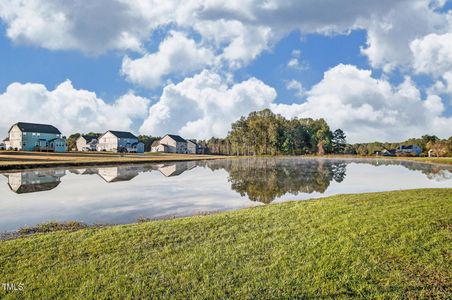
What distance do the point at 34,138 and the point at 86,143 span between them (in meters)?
38.6

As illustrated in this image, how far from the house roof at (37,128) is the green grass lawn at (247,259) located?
94.4m

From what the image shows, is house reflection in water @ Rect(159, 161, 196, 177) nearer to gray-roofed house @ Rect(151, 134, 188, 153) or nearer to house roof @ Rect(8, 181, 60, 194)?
house roof @ Rect(8, 181, 60, 194)

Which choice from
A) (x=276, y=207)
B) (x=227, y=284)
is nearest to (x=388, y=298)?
(x=227, y=284)

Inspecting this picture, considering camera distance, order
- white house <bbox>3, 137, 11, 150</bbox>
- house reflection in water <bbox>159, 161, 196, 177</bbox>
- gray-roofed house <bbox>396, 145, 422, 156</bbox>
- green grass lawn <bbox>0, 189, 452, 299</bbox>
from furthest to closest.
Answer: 1. gray-roofed house <bbox>396, 145, 422, 156</bbox>
2. white house <bbox>3, 137, 11, 150</bbox>
3. house reflection in water <bbox>159, 161, 196, 177</bbox>
4. green grass lawn <bbox>0, 189, 452, 299</bbox>

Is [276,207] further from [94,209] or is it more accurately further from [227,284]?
[94,209]

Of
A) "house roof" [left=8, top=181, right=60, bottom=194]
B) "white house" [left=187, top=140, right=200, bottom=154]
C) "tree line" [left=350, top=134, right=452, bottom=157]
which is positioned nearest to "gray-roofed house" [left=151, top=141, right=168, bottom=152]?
"white house" [left=187, top=140, right=200, bottom=154]

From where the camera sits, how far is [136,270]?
22.1 feet

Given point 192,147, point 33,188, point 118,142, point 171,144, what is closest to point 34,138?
point 118,142

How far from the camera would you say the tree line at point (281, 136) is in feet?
402

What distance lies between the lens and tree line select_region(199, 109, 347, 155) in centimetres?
12262

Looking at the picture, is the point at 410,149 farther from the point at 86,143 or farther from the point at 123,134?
the point at 86,143

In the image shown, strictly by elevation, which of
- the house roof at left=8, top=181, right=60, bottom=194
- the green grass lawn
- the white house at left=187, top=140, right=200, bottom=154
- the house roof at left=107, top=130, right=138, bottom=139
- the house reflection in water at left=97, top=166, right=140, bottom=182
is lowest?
the green grass lawn

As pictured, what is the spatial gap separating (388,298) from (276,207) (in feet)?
25.3

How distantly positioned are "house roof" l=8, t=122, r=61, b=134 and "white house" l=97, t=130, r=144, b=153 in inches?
837
